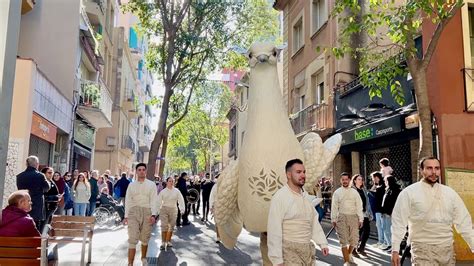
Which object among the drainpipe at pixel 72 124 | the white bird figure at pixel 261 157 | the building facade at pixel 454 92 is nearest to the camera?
the white bird figure at pixel 261 157

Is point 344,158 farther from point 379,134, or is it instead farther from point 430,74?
point 430,74

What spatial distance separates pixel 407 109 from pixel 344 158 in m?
5.07

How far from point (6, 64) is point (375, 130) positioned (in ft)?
34.0

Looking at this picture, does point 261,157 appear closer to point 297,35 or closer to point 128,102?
point 297,35

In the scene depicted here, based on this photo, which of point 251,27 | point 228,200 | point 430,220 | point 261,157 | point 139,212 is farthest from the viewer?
point 251,27

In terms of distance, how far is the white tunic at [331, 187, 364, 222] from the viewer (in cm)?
859

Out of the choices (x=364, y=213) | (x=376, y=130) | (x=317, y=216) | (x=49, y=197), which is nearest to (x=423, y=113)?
(x=317, y=216)

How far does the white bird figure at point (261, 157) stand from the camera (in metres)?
4.07

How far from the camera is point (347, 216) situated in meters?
8.55

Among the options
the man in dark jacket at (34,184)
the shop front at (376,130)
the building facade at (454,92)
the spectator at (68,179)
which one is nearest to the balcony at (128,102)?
the spectator at (68,179)

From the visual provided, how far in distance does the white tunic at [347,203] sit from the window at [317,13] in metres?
9.94

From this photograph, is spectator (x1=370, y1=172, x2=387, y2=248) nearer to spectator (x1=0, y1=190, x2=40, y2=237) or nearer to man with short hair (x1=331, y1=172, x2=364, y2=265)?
man with short hair (x1=331, y1=172, x2=364, y2=265)

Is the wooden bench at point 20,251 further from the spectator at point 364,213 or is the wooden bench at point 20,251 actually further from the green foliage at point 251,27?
the green foliage at point 251,27

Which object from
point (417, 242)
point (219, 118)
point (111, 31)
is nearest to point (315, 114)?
point (417, 242)
